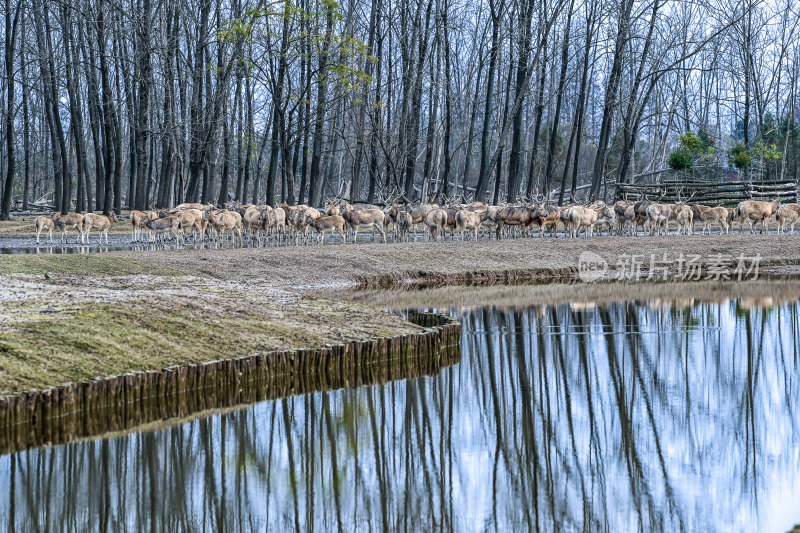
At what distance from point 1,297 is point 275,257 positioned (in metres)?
9.86

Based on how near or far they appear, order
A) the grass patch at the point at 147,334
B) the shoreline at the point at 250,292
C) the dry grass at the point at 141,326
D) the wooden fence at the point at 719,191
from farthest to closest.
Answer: the wooden fence at the point at 719,191
the shoreline at the point at 250,292
the dry grass at the point at 141,326
the grass patch at the point at 147,334

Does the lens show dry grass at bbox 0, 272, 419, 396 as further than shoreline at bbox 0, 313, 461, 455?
Yes

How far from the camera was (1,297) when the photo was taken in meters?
12.6

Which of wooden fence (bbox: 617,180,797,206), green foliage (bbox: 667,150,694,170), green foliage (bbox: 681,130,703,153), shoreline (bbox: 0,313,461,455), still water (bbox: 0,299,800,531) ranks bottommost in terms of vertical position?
still water (bbox: 0,299,800,531)

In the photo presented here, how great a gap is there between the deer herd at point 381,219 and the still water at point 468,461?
19316 mm

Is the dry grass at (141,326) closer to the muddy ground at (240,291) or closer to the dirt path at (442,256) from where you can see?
the muddy ground at (240,291)

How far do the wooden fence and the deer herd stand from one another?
6.79 meters

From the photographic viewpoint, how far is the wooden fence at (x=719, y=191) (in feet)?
141

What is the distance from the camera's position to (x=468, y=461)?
826cm

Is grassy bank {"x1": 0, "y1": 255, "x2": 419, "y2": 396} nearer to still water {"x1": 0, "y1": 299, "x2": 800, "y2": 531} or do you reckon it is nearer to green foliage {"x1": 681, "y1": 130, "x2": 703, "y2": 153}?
still water {"x1": 0, "y1": 299, "x2": 800, "y2": 531}

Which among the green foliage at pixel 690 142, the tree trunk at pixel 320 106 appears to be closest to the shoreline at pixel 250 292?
the tree trunk at pixel 320 106

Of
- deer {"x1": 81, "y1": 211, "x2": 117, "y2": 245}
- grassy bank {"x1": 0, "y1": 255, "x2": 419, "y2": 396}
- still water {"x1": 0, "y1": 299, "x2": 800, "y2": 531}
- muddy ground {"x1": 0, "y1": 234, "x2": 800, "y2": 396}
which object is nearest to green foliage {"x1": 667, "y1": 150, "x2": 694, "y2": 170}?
muddy ground {"x1": 0, "y1": 234, "x2": 800, "y2": 396}

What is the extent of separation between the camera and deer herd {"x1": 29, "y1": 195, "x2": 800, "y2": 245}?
99.8ft

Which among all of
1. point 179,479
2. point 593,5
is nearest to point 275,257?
point 179,479
